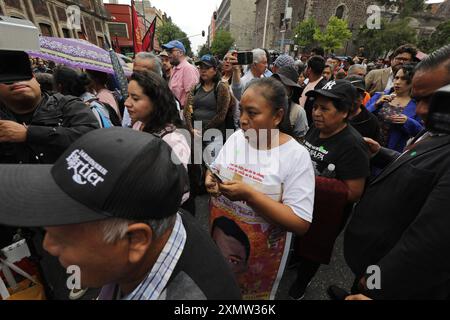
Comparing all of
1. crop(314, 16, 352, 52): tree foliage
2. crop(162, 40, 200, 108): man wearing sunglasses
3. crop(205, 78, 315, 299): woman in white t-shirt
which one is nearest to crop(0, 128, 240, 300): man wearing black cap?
crop(205, 78, 315, 299): woman in white t-shirt

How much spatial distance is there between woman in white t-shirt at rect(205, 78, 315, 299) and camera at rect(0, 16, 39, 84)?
4.03ft

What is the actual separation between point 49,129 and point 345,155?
7.09 feet

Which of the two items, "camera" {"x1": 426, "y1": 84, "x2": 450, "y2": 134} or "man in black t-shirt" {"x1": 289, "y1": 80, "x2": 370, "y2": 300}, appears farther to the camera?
"man in black t-shirt" {"x1": 289, "y1": 80, "x2": 370, "y2": 300}

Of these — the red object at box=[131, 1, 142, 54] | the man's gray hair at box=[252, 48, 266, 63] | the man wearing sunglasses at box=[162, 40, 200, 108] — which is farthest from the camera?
the red object at box=[131, 1, 142, 54]

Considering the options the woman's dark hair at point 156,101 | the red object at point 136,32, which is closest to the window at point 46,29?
the red object at point 136,32

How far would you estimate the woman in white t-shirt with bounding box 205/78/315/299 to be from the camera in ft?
4.52

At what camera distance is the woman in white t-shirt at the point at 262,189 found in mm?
1379

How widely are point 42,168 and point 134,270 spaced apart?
48 cm

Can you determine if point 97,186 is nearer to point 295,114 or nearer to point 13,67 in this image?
point 13,67

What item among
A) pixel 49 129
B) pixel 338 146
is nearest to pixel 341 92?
pixel 338 146

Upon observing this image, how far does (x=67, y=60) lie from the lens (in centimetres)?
319

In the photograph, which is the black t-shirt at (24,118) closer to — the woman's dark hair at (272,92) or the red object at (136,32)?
the woman's dark hair at (272,92)

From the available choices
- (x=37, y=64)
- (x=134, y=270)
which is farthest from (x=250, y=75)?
(x=37, y=64)

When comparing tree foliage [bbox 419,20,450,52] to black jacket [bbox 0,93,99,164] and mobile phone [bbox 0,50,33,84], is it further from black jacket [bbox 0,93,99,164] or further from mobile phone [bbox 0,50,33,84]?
mobile phone [bbox 0,50,33,84]
